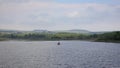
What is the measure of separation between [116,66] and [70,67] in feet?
36.6

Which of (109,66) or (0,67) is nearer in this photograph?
(0,67)

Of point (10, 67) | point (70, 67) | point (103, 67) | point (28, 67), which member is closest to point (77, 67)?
point (70, 67)

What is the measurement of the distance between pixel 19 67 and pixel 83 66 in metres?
14.9

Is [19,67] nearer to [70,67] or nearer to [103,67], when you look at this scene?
[70,67]

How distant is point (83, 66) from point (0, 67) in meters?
19.1

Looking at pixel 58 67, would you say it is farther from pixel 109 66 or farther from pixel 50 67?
pixel 109 66

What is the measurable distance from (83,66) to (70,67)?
3754 mm

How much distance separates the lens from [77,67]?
63.2 meters

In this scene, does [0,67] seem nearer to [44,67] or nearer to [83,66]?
[44,67]

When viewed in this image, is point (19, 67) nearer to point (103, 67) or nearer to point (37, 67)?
point (37, 67)

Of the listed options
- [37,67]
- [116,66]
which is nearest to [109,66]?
[116,66]

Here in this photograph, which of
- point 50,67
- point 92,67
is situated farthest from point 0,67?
point 92,67

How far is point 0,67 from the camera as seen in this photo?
203 ft

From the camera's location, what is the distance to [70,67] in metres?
63.3
